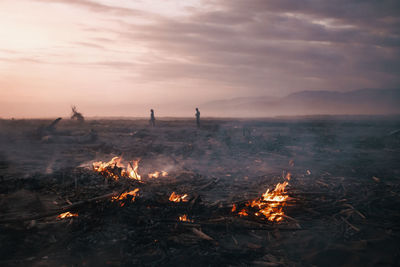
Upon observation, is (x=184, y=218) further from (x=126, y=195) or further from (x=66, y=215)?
(x=66, y=215)

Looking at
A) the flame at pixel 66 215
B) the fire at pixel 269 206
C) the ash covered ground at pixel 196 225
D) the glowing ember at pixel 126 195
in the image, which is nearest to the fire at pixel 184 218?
the ash covered ground at pixel 196 225

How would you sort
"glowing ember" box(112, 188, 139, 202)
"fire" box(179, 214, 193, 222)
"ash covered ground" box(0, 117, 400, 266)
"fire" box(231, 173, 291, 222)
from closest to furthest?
1. "ash covered ground" box(0, 117, 400, 266)
2. "fire" box(179, 214, 193, 222)
3. "fire" box(231, 173, 291, 222)
4. "glowing ember" box(112, 188, 139, 202)

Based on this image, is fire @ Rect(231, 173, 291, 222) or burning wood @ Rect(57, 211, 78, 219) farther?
fire @ Rect(231, 173, 291, 222)

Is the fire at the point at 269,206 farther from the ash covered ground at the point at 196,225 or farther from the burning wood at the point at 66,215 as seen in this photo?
the burning wood at the point at 66,215

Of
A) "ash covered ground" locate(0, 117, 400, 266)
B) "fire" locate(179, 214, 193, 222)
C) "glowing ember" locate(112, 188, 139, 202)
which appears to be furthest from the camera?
"glowing ember" locate(112, 188, 139, 202)

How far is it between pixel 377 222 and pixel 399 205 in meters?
1.75

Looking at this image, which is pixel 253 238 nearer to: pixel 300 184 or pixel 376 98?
pixel 300 184

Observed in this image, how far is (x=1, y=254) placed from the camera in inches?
192

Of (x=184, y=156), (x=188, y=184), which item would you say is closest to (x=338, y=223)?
(x=188, y=184)

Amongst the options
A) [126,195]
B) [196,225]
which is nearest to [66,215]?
[126,195]

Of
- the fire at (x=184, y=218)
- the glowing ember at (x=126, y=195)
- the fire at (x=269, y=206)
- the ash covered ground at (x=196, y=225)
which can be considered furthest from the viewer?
the glowing ember at (x=126, y=195)

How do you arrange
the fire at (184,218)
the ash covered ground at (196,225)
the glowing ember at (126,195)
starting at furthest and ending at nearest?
the glowing ember at (126,195)
the fire at (184,218)
the ash covered ground at (196,225)

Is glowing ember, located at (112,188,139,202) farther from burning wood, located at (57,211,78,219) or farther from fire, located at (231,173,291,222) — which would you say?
fire, located at (231,173,291,222)

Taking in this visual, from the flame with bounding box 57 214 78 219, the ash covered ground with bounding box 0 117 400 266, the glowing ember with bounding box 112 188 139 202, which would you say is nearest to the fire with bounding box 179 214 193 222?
the ash covered ground with bounding box 0 117 400 266
